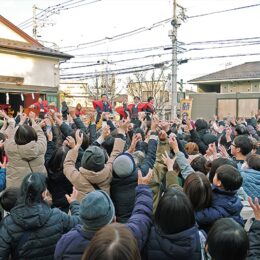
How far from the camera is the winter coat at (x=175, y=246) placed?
2.02m

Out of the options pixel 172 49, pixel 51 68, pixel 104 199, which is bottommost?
pixel 104 199

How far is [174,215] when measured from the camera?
2.03m

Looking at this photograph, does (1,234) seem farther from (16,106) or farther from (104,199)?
(16,106)

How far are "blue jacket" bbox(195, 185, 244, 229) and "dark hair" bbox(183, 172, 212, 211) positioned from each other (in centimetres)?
6

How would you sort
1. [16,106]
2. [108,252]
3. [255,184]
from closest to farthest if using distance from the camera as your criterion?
[108,252]
[255,184]
[16,106]

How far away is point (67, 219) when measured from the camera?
2547mm

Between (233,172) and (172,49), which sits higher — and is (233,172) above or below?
below

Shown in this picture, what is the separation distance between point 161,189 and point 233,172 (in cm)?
94

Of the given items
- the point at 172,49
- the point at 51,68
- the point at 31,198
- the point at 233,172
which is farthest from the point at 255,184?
the point at 172,49

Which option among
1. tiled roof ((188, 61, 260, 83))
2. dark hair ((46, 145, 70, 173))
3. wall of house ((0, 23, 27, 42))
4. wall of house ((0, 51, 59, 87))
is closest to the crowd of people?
dark hair ((46, 145, 70, 173))

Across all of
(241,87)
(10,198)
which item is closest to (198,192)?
(10,198)

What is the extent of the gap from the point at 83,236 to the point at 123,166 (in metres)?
1.13

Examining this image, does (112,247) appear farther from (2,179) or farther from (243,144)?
(243,144)

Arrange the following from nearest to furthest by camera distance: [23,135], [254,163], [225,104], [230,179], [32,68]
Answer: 1. [230,179]
2. [254,163]
3. [23,135]
4. [32,68]
5. [225,104]
